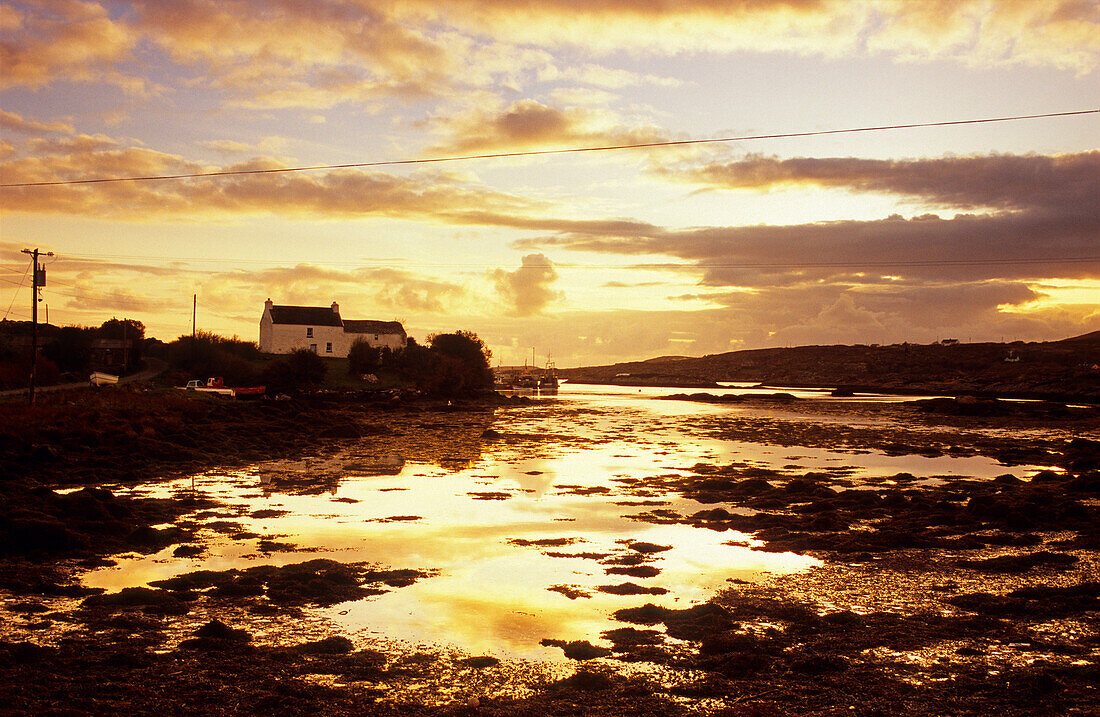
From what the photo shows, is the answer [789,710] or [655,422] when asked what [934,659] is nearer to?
[789,710]

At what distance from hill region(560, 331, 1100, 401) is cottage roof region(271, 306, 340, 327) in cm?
7638

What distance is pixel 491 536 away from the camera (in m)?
17.5

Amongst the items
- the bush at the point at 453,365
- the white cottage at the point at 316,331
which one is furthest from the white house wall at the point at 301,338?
the bush at the point at 453,365

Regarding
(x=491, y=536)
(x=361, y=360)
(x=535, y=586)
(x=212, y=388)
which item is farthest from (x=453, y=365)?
(x=535, y=586)

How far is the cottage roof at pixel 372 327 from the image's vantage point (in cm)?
9031

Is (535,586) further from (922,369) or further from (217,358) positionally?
(922,369)

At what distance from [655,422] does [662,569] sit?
139 ft

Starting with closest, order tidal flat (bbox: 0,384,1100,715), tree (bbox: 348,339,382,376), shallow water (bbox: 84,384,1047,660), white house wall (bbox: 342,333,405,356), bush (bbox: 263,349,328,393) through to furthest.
A: 1. tidal flat (bbox: 0,384,1100,715)
2. shallow water (bbox: 84,384,1047,660)
3. bush (bbox: 263,349,328,393)
4. tree (bbox: 348,339,382,376)
5. white house wall (bbox: 342,333,405,356)

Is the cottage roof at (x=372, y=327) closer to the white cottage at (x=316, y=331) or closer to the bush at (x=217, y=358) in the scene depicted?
the white cottage at (x=316, y=331)

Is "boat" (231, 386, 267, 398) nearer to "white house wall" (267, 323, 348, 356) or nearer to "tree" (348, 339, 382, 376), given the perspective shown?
"tree" (348, 339, 382, 376)

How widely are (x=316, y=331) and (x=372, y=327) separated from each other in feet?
23.3

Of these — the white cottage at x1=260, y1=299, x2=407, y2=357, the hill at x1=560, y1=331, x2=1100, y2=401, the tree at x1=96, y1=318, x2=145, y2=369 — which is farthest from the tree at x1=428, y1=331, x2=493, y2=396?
the hill at x1=560, y1=331, x2=1100, y2=401

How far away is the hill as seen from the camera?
96.4 m

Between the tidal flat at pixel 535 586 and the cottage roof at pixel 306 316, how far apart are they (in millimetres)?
57595
